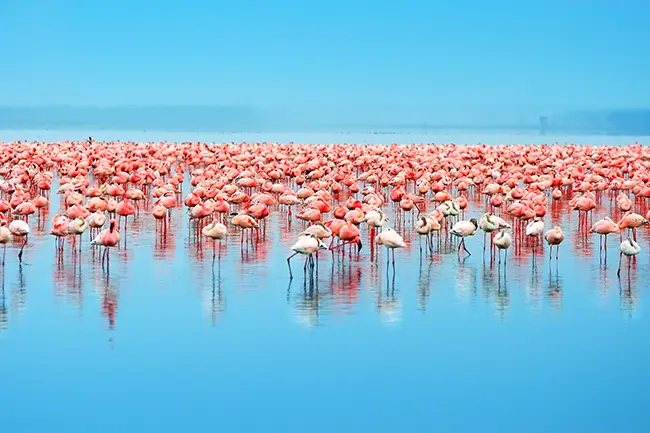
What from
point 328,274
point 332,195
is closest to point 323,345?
point 328,274

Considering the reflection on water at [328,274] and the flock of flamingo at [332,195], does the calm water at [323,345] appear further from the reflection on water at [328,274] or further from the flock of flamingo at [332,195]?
the flock of flamingo at [332,195]

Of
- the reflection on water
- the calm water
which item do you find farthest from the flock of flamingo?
the calm water

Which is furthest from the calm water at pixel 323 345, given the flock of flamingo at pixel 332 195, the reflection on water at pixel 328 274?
the flock of flamingo at pixel 332 195

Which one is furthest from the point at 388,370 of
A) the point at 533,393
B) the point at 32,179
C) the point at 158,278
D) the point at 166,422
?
the point at 32,179

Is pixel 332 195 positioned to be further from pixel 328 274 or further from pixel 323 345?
pixel 323 345

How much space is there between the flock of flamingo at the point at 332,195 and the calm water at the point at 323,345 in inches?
20.1

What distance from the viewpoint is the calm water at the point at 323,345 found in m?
9.01

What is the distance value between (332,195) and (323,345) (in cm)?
1495

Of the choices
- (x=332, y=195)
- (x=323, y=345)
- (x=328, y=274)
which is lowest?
(x=323, y=345)

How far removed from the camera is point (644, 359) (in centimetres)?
1059

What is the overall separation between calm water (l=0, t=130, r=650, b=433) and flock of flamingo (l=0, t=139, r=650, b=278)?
1.67 feet

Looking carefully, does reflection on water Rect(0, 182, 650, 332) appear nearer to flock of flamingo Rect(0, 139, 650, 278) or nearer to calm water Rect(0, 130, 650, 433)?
calm water Rect(0, 130, 650, 433)

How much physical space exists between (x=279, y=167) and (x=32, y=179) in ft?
19.2

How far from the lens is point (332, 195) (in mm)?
25688
